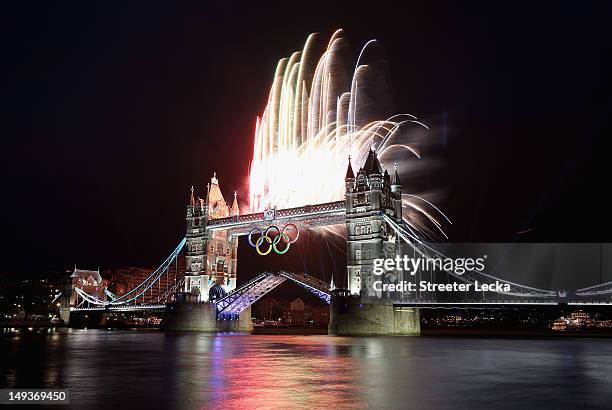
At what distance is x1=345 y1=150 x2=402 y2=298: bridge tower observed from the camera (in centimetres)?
7644

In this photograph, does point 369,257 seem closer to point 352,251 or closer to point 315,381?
point 352,251

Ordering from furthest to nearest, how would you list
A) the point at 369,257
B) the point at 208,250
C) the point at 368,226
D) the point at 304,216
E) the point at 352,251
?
the point at 208,250 < the point at 304,216 < the point at 352,251 < the point at 368,226 < the point at 369,257

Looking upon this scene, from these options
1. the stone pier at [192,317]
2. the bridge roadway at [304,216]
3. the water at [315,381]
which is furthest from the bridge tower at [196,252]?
the water at [315,381]

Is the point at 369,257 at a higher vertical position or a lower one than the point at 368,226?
lower

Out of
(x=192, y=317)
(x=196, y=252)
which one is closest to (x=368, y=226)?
(x=192, y=317)

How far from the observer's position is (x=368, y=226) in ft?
254

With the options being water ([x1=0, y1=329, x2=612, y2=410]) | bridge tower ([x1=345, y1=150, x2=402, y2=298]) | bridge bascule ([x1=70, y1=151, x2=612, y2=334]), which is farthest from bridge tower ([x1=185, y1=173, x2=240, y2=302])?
water ([x1=0, y1=329, x2=612, y2=410])

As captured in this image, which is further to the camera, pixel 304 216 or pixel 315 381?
pixel 304 216

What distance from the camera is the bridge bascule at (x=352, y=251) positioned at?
7188cm

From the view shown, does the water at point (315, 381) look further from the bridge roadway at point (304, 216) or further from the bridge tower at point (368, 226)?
the bridge roadway at point (304, 216)

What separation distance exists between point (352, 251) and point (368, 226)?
3942 mm

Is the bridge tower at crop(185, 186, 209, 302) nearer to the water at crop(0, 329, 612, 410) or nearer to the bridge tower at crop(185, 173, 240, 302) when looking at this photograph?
the bridge tower at crop(185, 173, 240, 302)

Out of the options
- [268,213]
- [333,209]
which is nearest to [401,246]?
[333,209]

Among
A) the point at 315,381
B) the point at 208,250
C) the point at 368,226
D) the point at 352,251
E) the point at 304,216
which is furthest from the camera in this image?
the point at 208,250
